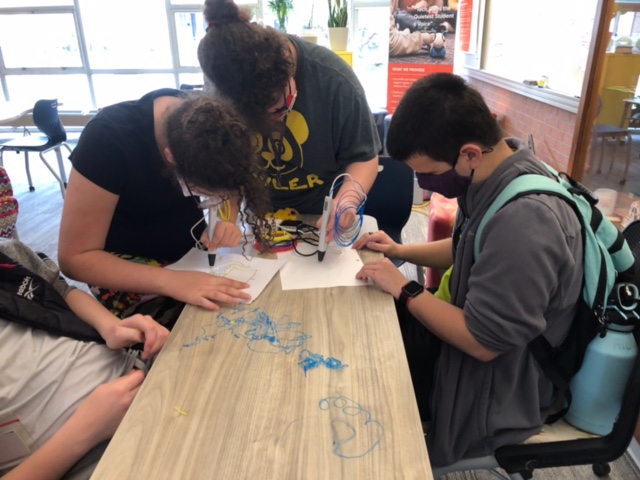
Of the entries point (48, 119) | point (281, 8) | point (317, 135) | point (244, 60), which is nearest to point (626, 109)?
point (317, 135)

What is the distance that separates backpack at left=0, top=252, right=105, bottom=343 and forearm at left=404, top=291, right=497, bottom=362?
73cm

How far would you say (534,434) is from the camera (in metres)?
1.03

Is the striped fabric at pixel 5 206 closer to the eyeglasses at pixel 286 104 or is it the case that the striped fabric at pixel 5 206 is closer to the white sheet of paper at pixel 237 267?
the white sheet of paper at pixel 237 267

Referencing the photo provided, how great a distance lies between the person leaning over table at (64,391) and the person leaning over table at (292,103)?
63 centimetres

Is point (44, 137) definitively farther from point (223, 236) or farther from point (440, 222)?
point (223, 236)

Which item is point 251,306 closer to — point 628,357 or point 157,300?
point 157,300

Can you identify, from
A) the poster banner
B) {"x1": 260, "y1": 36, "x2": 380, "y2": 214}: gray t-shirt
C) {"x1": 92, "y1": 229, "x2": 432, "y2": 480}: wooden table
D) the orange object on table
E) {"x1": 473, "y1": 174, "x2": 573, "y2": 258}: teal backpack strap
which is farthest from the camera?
the poster banner

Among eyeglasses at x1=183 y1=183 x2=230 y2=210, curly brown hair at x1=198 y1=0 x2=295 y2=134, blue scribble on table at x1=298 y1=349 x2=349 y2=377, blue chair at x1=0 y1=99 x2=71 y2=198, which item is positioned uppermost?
curly brown hair at x1=198 y1=0 x2=295 y2=134

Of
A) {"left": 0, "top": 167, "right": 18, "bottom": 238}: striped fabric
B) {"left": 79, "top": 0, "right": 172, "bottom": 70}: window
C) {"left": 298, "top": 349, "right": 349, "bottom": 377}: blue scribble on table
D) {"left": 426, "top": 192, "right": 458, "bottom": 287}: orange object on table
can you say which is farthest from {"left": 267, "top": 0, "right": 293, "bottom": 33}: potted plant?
{"left": 298, "top": 349, "right": 349, "bottom": 377}: blue scribble on table

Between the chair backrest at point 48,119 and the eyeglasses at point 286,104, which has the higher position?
the eyeglasses at point 286,104

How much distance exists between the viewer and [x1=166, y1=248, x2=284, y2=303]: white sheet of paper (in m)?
1.21

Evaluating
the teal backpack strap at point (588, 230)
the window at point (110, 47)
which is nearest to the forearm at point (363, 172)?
the teal backpack strap at point (588, 230)

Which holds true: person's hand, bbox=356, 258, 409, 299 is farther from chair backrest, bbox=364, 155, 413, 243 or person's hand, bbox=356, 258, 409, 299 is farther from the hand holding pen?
chair backrest, bbox=364, 155, 413, 243

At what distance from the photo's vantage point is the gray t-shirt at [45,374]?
0.88m
